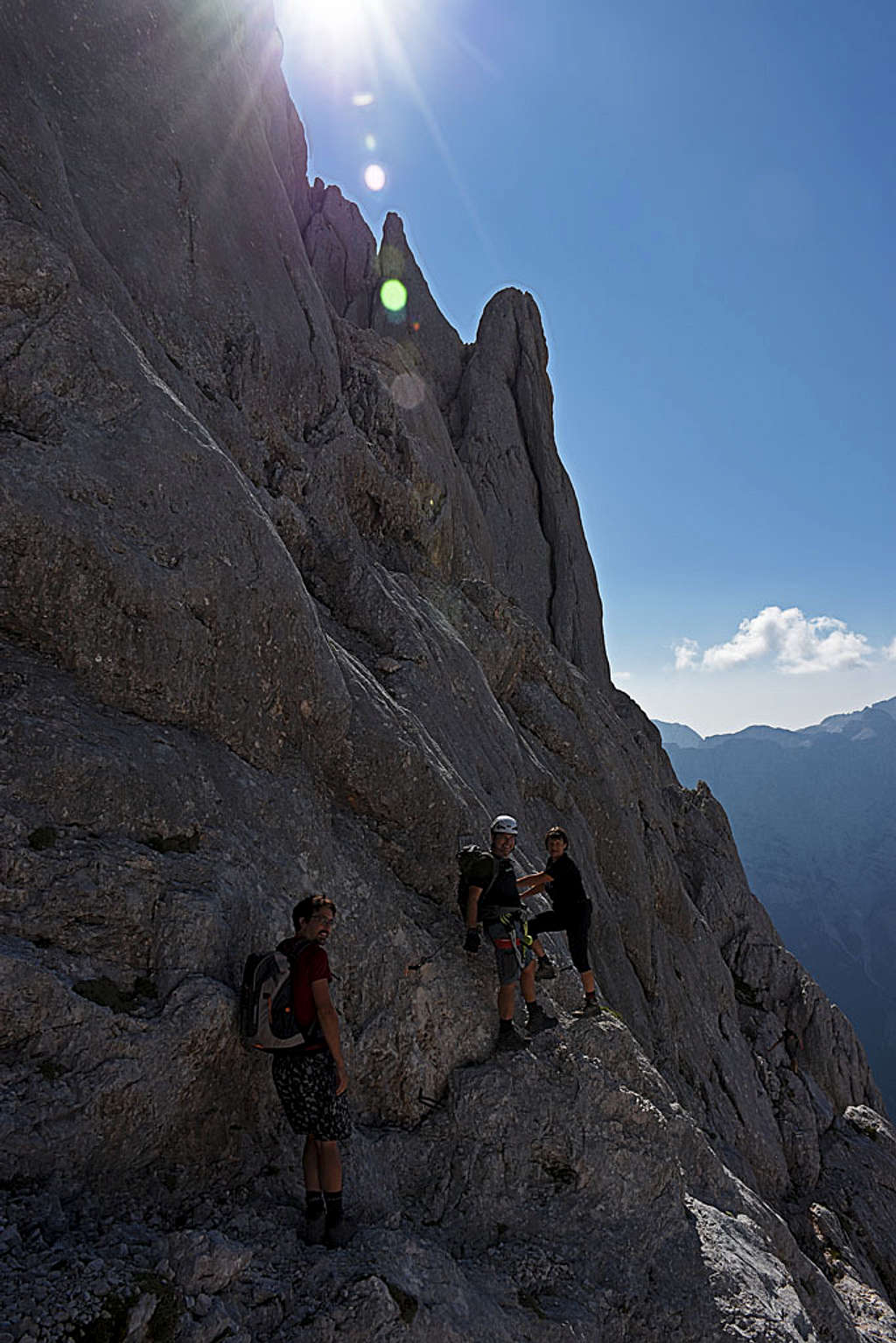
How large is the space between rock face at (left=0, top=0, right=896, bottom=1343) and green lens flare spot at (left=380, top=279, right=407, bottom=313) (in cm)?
2733

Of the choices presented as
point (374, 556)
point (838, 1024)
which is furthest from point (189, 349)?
point (838, 1024)

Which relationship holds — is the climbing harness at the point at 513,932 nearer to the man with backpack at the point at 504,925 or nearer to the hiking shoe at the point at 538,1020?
the man with backpack at the point at 504,925

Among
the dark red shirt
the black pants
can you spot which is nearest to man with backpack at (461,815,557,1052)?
the black pants

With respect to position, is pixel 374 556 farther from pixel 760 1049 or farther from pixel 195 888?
pixel 760 1049

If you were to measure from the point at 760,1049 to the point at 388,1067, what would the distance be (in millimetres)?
32969

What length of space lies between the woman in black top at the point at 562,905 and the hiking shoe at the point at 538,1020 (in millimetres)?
1087

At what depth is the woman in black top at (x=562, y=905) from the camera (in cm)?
1442

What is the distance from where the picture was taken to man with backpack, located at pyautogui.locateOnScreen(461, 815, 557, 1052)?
12.9 m

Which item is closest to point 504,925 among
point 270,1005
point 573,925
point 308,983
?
point 573,925

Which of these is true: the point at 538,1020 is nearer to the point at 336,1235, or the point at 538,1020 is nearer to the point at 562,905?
the point at 562,905

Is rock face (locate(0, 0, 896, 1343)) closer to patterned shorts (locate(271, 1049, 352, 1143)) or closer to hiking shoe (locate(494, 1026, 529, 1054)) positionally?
hiking shoe (locate(494, 1026, 529, 1054))

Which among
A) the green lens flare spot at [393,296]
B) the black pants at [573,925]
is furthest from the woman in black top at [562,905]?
the green lens flare spot at [393,296]

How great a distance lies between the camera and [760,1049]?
120 feet

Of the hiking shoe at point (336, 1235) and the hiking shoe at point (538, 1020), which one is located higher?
the hiking shoe at point (538, 1020)
